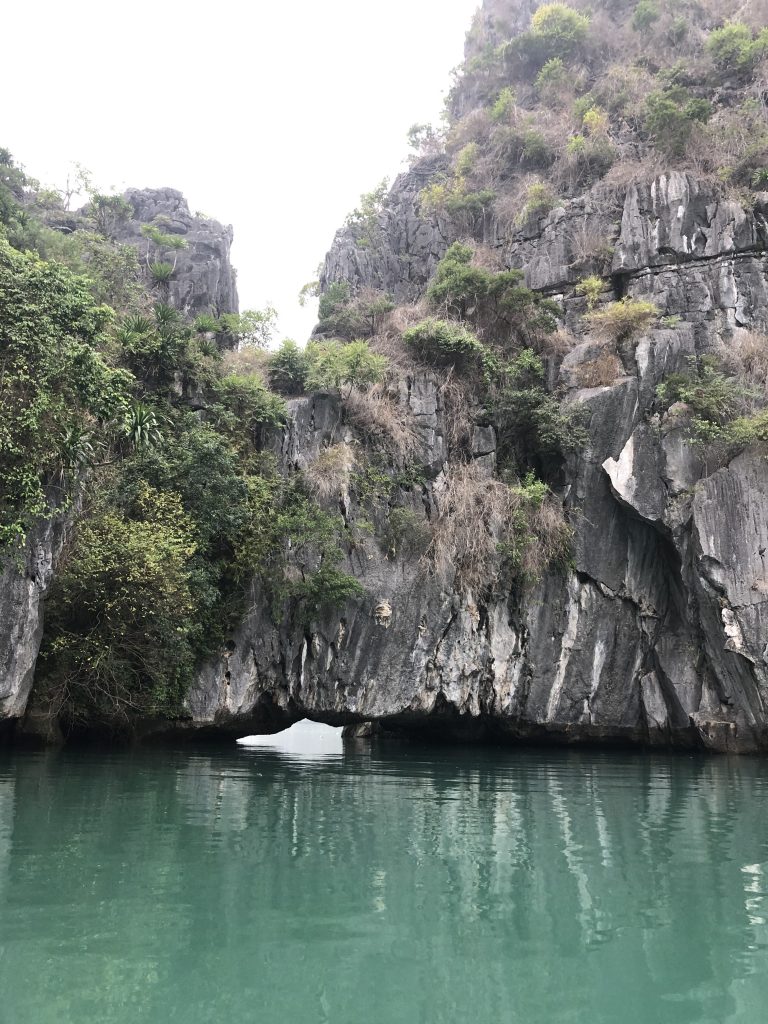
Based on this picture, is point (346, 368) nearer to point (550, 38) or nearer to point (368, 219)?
point (368, 219)

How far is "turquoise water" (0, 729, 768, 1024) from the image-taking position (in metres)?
3.92

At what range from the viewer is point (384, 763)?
17.3 meters

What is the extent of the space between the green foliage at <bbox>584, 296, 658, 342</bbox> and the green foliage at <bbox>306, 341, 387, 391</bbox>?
6.96 meters

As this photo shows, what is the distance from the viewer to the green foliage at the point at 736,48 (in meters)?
28.7

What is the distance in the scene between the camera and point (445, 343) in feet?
73.3

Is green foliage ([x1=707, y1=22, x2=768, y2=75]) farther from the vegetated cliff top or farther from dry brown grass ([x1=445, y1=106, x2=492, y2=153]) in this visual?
dry brown grass ([x1=445, y1=106, x2=492, y2=153])

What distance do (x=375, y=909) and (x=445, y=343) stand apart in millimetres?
18831

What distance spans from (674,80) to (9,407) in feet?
95.9

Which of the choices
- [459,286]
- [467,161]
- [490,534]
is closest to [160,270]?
[459,286]

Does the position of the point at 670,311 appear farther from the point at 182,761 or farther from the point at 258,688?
the point at 182,761

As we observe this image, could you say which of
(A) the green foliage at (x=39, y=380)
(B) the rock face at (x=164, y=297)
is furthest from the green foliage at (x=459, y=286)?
(A) the green foliage at (x=39, y=380)

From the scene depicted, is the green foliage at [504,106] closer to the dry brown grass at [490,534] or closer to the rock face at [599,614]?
the rock face at [599,614]

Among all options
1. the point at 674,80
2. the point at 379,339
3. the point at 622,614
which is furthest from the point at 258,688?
the point at 674,80

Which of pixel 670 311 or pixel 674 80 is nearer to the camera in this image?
pixel 670 311
